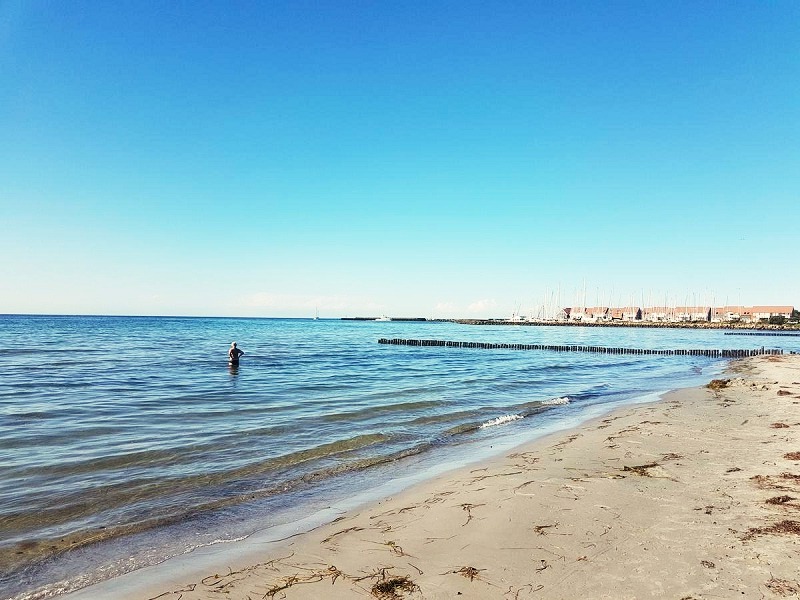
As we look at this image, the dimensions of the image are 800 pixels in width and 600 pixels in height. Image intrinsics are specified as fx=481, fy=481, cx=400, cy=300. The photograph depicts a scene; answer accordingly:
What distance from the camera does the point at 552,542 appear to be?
5.38 metres

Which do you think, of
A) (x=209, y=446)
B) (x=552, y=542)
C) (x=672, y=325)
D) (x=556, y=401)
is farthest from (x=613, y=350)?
(x=672, y=325)

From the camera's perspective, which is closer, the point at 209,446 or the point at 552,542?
the point at 552,542

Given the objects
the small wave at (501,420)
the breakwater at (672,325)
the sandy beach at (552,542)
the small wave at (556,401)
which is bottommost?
the small wave at (556,401)

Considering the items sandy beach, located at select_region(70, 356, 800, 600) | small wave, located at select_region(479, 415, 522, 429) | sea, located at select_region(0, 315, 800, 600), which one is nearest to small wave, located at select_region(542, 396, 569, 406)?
sea, located at select_region(0, 315, 800, 600)

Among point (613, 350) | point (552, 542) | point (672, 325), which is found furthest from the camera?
point (672, 325)

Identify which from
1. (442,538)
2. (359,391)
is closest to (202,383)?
(359,391)

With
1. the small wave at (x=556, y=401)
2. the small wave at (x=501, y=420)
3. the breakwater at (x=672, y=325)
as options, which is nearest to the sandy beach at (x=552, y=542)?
the small wave at (x=501, y=420)

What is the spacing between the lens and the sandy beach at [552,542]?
4438mm

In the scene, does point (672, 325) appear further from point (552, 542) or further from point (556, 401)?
point (552, 542)

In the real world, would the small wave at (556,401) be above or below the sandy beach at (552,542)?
below

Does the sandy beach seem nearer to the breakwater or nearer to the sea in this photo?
the sea

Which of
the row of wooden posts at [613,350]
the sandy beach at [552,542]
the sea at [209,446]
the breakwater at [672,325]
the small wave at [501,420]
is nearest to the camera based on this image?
the sandy beach at [552,542]

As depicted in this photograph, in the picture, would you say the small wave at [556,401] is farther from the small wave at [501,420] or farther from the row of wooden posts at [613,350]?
the row of wooden posts at [613,350]

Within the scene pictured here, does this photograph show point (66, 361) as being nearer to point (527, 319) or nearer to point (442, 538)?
point (442, 538)
